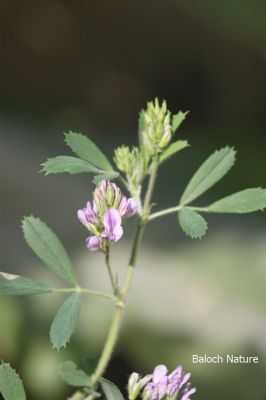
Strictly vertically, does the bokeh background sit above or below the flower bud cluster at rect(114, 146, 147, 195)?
above

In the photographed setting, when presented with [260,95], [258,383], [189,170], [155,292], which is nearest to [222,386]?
[258,383]

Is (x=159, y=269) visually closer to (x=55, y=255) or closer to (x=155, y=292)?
(x=155, y=292)

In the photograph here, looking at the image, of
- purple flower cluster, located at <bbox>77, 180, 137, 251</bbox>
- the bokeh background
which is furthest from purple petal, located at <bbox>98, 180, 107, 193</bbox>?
the bokeh background

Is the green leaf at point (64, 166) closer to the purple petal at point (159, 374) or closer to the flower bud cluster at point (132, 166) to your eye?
the flower bud cluster at point (132, 166)

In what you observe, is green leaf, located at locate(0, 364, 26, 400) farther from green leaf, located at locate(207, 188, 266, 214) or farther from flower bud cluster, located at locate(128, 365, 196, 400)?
green leaf, located at locate(207, 188, 266, 214)

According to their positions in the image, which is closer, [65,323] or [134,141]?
[65,323]

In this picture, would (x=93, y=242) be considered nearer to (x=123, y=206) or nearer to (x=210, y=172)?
(x=123, y=206)

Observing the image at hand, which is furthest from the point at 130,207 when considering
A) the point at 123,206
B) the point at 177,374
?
the point at 177,374
